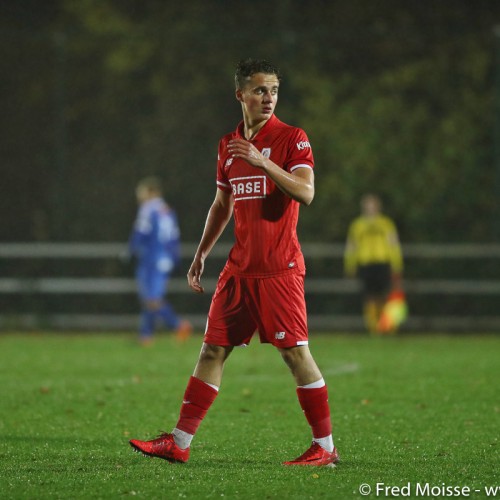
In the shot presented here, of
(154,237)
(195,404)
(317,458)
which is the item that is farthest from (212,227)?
(154,237)

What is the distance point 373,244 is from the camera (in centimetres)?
1855

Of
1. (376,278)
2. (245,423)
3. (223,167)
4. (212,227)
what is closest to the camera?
(223,167)

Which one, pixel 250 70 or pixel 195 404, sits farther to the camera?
pixel 195 404

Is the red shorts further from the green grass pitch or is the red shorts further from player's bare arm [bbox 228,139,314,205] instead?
the green grass pitch

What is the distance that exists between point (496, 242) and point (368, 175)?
97.8 inches

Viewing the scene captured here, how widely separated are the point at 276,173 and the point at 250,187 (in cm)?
45

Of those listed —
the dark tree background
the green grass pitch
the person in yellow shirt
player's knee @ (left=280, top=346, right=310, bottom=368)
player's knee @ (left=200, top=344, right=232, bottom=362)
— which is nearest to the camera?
the green grass pitch

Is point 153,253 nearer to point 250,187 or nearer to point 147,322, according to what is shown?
point 147,322

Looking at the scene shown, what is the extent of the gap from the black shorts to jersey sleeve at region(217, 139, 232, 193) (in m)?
11.5

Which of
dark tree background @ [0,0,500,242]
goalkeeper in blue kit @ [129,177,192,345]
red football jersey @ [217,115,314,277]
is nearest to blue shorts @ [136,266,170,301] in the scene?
goalkeeper in blue kit @ [129,177,192,345]

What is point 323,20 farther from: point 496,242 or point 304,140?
point 304,140

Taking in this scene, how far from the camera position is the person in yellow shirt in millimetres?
18422

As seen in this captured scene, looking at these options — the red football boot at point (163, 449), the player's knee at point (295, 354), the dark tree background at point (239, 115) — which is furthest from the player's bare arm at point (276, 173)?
the dark tree background at point (239, 115)

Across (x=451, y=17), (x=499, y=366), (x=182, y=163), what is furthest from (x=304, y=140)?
(x=451, y=17)
